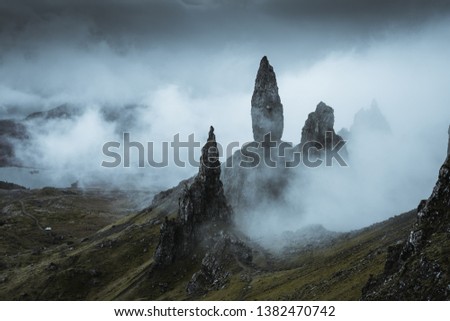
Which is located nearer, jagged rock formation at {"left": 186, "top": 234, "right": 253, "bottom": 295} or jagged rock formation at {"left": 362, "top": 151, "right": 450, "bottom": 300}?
jagged rock formation at {"left": 362, "top": 151, "right": 450, "bottom": 300}

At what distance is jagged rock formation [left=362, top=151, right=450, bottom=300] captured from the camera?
2766 inches

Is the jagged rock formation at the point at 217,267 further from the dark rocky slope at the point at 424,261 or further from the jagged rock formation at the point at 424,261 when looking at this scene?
the jagged rock formation at the point at 424,261

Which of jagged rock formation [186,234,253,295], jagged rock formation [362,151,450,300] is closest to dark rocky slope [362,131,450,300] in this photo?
jagged rock formation [362,151,450,300]

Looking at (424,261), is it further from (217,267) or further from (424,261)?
(217,267)

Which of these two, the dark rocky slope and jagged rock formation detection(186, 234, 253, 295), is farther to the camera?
jagged rock formation detection(186, 234, 253, 295)

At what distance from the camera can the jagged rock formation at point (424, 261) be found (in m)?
70.2

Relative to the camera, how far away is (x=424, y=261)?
74.4m

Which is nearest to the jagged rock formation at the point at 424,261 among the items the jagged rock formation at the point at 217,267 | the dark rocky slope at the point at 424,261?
the dark rocky slope at the point at 424,261

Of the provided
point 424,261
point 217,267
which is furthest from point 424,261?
point 217,267

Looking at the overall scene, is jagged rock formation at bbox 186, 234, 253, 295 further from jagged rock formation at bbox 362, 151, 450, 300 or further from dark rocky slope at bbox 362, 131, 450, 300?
jagged rock formation at bbox 362, 151, 450, 300

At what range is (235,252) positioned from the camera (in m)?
196

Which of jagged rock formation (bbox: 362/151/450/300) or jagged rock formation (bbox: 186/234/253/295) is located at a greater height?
jagged rock formation (bbox: 362/151/450/300)
